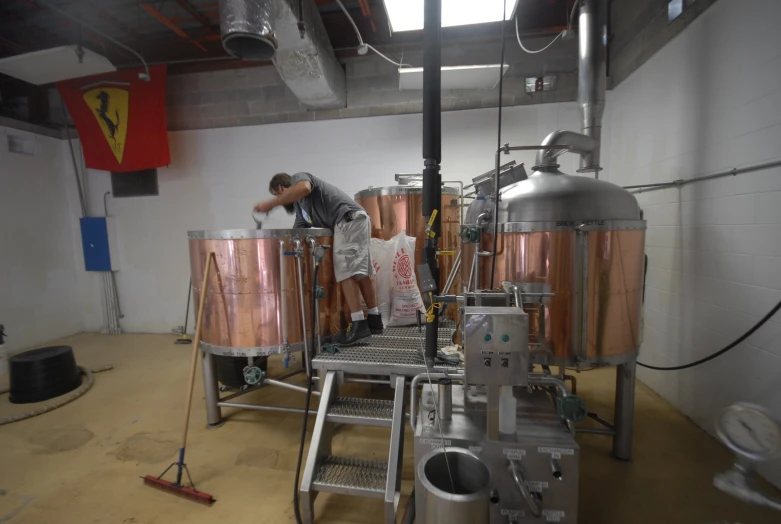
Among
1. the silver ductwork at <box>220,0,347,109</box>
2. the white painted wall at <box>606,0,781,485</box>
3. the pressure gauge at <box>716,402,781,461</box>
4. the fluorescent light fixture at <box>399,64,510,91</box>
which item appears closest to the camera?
the pressure gauge at <box>716,402,781,461</box>

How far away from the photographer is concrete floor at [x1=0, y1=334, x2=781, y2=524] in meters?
1.68

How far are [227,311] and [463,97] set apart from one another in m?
3.29

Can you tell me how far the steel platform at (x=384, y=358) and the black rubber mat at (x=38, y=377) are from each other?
261 cm

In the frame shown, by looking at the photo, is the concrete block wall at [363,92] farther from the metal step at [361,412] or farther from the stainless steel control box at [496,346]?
the stainless steel control box at [496,346]

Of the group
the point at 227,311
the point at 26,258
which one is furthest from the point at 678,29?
the point at 26,258

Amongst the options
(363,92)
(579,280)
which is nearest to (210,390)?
(579,280)

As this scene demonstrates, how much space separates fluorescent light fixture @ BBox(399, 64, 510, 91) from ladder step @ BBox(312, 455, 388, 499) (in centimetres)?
310

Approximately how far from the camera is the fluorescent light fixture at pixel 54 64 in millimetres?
3188

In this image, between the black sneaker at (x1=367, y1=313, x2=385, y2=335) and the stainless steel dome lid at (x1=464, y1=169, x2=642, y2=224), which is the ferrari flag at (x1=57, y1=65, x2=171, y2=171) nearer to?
the black sneaker at (x1=367, y1=313, x2=385, y2=335)

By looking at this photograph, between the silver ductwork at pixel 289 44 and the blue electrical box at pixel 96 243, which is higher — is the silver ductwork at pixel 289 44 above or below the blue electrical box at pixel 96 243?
above

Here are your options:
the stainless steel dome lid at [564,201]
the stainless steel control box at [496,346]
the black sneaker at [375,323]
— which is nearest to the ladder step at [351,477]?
the stainless steel control box at [496,346]

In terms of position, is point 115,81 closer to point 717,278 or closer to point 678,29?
point 678,29

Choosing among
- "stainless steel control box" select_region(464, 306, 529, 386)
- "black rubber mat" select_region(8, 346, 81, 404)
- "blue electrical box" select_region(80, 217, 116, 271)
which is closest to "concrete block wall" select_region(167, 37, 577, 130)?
"blue electrical box" select_region(80, 217, 116, 271)

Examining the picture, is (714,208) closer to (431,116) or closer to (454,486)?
(431,116)
